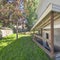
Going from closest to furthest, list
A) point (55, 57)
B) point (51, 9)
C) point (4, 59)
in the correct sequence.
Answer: point (51, 9) → point (55, 57) → point (4, 59)

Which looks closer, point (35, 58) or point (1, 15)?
point (35, 58)

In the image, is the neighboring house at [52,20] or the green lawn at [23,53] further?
the green lawn at [23,53]

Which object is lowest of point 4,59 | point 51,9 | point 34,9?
point 4,59

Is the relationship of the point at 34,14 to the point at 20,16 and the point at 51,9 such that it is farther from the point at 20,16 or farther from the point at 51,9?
the point at 51,9

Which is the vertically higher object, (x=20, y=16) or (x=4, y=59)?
(x=20, y=16)

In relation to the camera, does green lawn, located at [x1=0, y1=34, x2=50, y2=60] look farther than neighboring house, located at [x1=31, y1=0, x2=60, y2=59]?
Yes

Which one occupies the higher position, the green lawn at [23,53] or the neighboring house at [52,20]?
the neighboring house at [52,20]

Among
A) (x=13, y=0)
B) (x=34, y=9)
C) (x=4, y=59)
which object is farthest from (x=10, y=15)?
(x=34, y=9)

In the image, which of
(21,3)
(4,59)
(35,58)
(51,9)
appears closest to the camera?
(51,9)

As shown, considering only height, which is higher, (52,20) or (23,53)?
(52,20)

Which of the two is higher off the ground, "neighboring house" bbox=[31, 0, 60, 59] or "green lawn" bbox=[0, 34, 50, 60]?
"neighboring house" bbox=[31, 0, 60, 59]

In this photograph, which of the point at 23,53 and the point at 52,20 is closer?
the point at 52,20

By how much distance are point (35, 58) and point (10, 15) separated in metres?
13.9

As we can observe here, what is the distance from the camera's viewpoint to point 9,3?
20.0 metres
